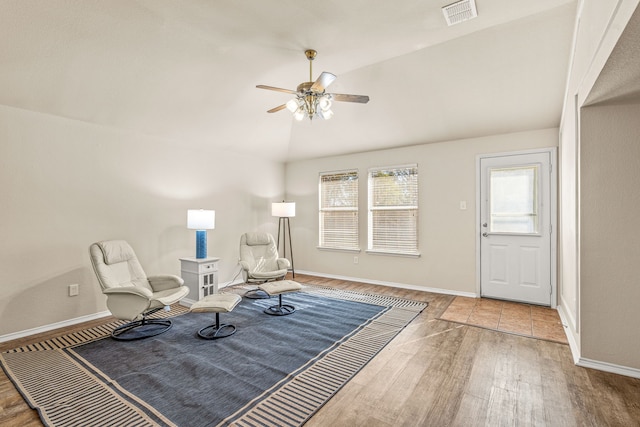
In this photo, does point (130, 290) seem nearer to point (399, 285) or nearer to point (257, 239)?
point (257, 239)

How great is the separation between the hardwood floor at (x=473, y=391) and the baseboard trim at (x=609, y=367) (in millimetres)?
50

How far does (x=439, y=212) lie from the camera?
4.79 m

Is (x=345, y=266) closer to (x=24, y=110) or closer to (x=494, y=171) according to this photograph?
(x=494, y=171)

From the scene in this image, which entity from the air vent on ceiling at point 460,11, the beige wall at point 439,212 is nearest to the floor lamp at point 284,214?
the beige wall at point 439,212

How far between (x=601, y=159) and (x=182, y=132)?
4.72 m

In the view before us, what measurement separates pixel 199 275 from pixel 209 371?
1.95 meters

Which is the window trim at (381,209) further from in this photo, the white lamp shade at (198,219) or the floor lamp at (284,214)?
the white lamp shade at (198,219)

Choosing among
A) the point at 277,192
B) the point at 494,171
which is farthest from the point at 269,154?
the point at 494,171

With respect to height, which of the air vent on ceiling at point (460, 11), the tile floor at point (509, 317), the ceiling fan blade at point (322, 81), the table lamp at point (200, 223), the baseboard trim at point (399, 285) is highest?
the air vent on ceiling at point (460, 11)

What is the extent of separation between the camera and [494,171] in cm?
437

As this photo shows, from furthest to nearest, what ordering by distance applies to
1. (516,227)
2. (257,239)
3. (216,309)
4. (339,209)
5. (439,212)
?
(339,209), (257,239), (439,212), (516,227), (216,309)

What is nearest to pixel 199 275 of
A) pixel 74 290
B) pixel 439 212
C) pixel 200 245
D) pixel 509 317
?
pixel 200 245

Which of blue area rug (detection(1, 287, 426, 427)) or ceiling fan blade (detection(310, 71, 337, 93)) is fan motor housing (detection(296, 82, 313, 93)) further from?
blue area rug (detection(1, 287, 426, 427))

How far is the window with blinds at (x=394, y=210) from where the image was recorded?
5.05 metres
